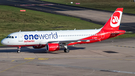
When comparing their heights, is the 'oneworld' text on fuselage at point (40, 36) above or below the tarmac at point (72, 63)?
above

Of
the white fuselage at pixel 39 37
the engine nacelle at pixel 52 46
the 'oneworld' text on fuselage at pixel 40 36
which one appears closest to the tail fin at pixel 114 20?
the white fuselage at pixel 39 37

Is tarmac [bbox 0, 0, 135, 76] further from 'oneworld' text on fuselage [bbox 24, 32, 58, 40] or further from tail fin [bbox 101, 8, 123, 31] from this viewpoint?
tail fin [bbox 101, 8, 123, 31]

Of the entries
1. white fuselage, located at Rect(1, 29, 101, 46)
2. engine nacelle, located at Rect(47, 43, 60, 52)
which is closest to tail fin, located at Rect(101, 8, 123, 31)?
white fuselage, located at Rect(1, 29, 101, 46)

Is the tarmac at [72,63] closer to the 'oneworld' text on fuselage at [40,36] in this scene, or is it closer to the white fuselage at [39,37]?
the white fuselage at [39,37]

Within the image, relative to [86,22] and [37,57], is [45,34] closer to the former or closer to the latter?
[37,57]

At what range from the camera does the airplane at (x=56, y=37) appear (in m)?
47.4

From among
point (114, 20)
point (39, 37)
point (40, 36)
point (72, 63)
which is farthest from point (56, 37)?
point (114, 20)

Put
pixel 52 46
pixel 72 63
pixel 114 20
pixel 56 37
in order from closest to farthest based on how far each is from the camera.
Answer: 1. pixel 72 63
2. pixel 52 46
3. pixel 56 37
4. pixel 114 20

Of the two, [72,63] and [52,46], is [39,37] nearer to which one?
[52,46]

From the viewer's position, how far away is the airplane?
47438mm

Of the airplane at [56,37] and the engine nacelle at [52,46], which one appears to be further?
the airplane at [56,37]

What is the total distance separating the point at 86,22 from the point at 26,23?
25737 mm

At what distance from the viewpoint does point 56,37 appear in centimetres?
4900

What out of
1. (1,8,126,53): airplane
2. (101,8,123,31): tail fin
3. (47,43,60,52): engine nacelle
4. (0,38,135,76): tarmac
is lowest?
(0,38,135,76): tarmac
